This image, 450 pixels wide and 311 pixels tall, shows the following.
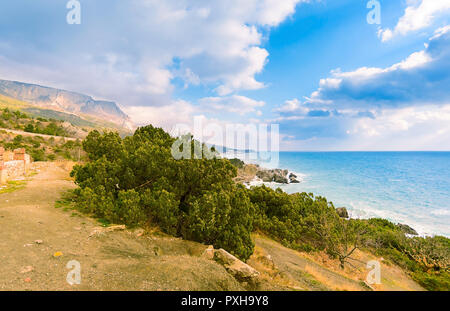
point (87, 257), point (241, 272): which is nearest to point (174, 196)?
point (87, 257)

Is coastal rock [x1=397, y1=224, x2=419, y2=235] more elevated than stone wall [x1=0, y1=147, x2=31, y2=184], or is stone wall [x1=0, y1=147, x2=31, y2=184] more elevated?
stone wall [x1=0, y1=147, x2=31, y2=184]

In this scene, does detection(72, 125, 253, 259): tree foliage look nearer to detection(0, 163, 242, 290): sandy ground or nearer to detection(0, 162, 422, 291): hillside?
detection(0, 162, 422, 291): hillside

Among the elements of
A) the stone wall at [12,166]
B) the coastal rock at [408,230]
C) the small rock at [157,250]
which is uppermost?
the stone wall at [12,166]

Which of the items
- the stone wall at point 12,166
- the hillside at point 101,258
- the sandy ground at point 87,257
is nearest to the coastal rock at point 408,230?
the hillside at point 101,258

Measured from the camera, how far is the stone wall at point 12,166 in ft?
43.4

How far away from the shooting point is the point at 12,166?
1468 cm

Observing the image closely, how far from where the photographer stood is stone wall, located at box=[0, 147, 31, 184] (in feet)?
43.4

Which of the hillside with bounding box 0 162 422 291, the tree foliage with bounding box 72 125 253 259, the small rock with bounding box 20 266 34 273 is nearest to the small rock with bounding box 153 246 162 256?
the hillside with bounding box 0 162 422 291

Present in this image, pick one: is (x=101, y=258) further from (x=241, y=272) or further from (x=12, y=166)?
(x=12, y=166)

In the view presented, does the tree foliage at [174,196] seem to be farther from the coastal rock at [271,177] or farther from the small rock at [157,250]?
the coastal rock at [271,177]

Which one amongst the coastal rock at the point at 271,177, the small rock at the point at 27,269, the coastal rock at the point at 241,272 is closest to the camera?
the small rock at the point at 27,269

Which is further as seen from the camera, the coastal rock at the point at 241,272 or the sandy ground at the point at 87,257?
the coastal rock at the point at 241,272
